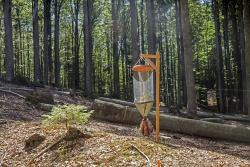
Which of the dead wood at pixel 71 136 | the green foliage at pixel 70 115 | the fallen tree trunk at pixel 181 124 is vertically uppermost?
the green foliage at pixel 70 115

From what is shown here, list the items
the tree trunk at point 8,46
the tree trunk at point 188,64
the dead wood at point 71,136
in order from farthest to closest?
the tree trunk at point 8,46
the tree trunk at point 188,64
the dead wood at point 71,136

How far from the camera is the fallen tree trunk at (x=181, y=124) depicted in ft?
38.2

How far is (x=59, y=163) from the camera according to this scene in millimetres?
6656

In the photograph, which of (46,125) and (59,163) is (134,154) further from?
(46,125)

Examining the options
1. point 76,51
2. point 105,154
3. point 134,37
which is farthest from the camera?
point 76,51

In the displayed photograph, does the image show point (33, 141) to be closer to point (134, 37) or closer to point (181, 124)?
point (181, 124)

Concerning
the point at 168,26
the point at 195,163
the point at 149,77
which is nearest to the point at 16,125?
the point at 149,77

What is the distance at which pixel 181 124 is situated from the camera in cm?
1217

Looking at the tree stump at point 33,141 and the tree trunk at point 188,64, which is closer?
the tree stump at point 33,141

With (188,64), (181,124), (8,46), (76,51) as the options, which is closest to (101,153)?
(181,124)

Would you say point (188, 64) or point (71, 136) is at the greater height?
point (188, 64)

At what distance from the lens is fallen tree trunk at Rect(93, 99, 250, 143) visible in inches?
458

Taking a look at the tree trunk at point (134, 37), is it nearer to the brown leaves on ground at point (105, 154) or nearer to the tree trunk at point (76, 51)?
the brown leaves on ground at point (105, 154)

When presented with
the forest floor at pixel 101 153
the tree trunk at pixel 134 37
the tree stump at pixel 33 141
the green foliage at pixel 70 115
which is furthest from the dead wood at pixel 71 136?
the tree trunk at pixel 134 37
